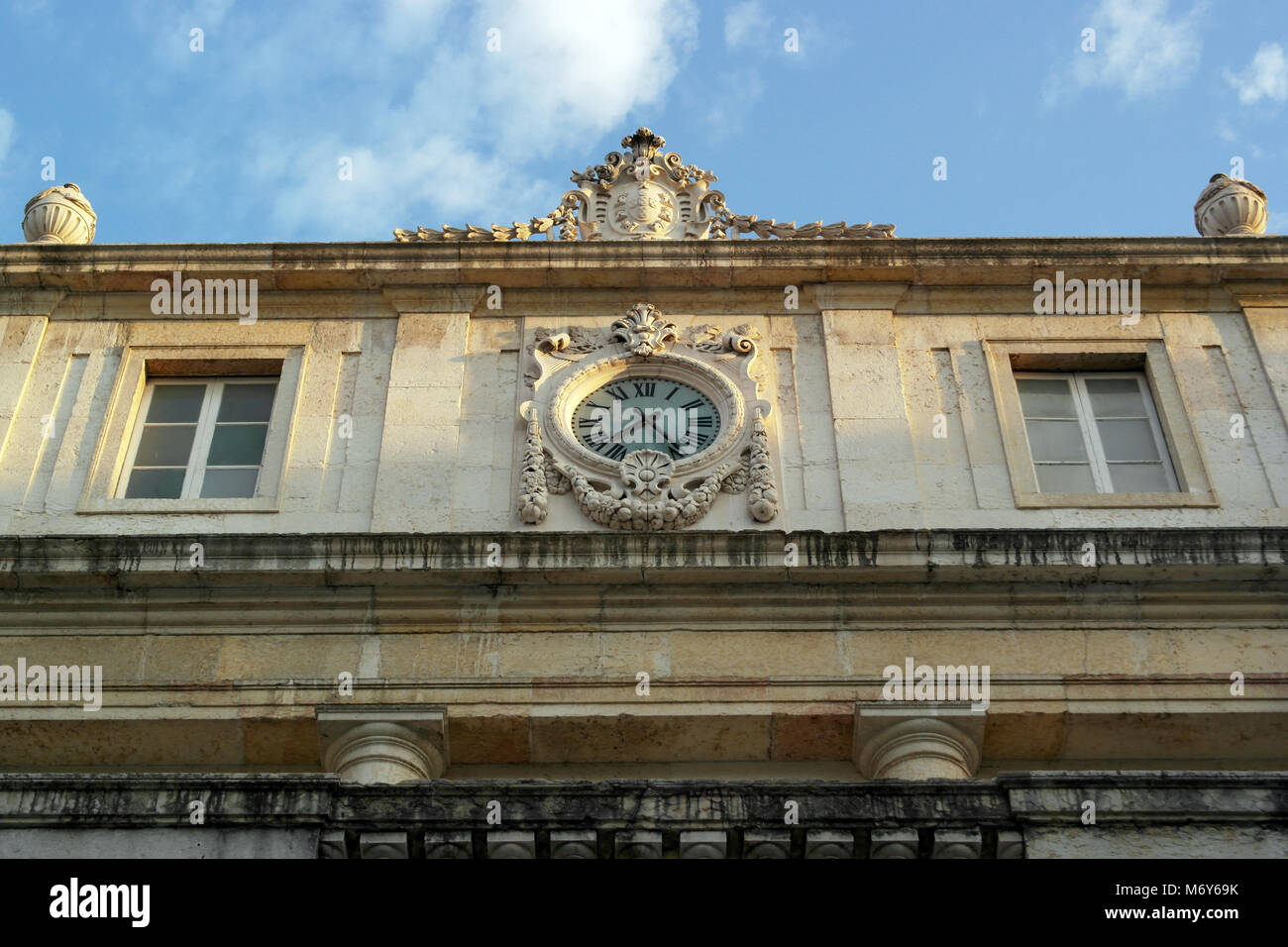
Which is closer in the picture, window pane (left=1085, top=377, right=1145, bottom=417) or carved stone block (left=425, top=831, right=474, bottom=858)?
carved stone block (left=425, top=831, right=474, bottom=858)

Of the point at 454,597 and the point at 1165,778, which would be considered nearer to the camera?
the point at 1165,778

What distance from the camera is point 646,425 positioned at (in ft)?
51.6

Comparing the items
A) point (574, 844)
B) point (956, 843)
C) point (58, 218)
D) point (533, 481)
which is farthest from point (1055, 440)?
point (58, 218)

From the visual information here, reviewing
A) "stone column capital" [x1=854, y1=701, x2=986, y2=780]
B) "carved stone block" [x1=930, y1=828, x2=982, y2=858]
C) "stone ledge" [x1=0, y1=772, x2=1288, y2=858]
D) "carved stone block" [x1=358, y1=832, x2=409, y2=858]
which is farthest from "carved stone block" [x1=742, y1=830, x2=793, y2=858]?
"stone column capital" [x1=854, y1=701, x2=986, y2=780]

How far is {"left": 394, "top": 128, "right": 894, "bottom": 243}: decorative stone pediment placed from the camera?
17.3 meters

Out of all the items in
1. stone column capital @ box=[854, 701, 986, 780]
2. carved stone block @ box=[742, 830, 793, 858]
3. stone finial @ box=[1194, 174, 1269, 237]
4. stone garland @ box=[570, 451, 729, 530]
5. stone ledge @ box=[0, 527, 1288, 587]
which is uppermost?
stone finial @ box=[1194, 174, 1269, 237]

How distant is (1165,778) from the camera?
912 centimetres

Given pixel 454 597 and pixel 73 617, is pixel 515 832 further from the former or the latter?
pixel 73 617

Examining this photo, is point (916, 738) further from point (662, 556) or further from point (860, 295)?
point (860, 295)

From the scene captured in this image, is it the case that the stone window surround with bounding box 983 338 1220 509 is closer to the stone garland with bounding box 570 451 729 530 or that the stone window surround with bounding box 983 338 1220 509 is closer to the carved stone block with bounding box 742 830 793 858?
the stone garland with bounding box 570 451 729 530

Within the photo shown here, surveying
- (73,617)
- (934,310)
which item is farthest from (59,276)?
(934,310)

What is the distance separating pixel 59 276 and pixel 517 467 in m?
5.07

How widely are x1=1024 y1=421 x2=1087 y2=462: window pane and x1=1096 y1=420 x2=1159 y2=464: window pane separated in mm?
215
